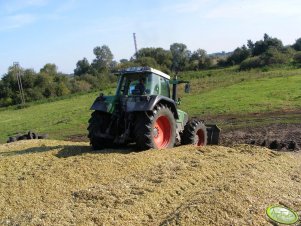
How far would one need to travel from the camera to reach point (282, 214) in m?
6.47

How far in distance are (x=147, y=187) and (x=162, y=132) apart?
3556 millimetres

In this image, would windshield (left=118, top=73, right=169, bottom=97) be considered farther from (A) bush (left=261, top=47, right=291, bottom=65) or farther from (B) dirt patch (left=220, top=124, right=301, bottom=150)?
(A) bush (left=261, top=47, right=291, bottom=65)

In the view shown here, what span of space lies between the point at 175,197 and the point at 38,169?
2.80 m

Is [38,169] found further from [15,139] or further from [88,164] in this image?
[15,139]

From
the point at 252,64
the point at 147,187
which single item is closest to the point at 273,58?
the point at 252,64

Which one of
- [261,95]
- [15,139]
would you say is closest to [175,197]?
[15,139]

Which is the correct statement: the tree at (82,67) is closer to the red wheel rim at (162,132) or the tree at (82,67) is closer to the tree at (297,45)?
the tree at (297,45)

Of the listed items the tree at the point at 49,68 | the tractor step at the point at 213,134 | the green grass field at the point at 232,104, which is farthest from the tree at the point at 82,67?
the tractor step at the point at 213,134

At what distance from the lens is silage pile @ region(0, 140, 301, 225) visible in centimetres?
620

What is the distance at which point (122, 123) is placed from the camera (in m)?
10.4

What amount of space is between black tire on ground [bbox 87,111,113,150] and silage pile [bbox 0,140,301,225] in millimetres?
781

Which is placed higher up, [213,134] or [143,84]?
[143,84]

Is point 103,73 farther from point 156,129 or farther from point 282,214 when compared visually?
point 282,214

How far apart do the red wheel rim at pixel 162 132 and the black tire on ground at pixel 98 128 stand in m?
1.10
